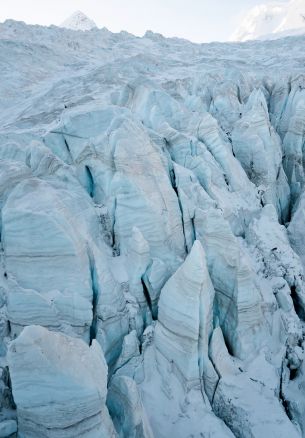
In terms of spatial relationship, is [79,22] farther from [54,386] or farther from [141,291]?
[54,386]

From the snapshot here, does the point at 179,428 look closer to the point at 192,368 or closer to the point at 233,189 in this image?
the point at 192,368

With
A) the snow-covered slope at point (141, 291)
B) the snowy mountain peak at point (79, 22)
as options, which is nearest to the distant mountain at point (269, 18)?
the snowy mountain peak at point (79, 22)

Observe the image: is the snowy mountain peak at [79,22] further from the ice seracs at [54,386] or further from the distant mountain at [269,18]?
the ice seracs at [54,386]

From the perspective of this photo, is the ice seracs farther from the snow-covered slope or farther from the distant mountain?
the distant mountain

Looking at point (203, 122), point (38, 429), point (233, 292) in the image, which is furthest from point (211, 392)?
point (203, 122)

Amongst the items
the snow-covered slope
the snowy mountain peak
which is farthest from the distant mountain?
the snow-covered slope

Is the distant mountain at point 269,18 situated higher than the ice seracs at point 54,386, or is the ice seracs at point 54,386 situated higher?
the distant mountain at point 269,18
